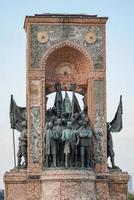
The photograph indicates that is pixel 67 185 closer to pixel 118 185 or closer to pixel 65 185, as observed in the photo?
pixel 65 185

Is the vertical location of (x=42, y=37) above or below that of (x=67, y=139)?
above

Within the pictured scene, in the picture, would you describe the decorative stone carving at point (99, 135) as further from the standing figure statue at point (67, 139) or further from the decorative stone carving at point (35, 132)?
the decorative stone carving at point (35, 132)

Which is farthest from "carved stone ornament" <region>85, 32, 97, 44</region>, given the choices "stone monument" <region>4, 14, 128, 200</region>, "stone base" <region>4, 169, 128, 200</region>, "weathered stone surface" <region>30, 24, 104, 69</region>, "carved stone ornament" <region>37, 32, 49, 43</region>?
"stone base" <region>4, 169, 128, 200</region>

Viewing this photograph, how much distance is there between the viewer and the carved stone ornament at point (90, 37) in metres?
33.2

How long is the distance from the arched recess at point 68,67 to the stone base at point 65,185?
4.34 metres

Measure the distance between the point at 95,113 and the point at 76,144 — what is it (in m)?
1.95

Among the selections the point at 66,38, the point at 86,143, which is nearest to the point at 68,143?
the point at 86,143

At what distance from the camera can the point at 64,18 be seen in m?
33.1

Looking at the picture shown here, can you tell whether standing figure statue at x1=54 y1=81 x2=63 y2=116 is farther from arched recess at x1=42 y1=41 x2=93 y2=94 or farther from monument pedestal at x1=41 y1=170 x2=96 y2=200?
monument pedestal at x1=41 y1=170 x2=96 y2=200

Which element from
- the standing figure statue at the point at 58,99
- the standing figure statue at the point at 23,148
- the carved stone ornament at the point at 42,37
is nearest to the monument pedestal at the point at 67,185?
the standing figure statue at the point at 23,148

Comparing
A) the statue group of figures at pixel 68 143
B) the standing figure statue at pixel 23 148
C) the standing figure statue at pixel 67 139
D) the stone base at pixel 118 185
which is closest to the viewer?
the standing figure statue at pixel 67 139

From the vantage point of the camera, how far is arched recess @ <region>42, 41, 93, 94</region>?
33156mm

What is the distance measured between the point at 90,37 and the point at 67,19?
1296 mm

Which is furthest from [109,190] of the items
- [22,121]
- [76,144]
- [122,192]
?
[22,121]
